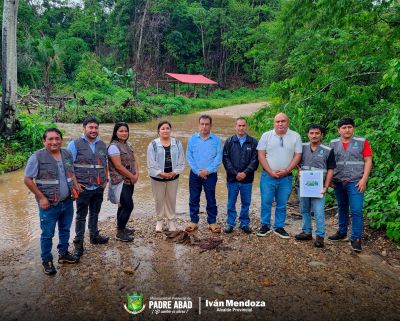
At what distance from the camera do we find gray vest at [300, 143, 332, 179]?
16.1 ft

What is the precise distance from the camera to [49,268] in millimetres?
4109

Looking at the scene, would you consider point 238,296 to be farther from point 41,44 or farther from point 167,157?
point 41,44

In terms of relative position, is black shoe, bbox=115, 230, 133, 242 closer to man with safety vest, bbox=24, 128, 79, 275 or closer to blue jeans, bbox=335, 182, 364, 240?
man with safety vest, bbox=24, 128, 79, 275

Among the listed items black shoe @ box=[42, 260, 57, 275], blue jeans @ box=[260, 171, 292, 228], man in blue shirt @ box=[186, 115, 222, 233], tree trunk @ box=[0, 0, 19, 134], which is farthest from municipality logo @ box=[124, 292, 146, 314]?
tree trunk @ box=[0, 0, 19, 134]

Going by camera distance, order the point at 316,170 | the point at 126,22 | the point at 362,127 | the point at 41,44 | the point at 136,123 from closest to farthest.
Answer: the point at 316,170 < the point at 362,127 < the point at 136,123 < the point at 41,44 < the point at 126,22

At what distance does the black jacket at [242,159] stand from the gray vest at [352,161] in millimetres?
1191

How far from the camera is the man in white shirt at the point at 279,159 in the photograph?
508 cm

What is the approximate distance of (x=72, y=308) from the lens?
3.48 m

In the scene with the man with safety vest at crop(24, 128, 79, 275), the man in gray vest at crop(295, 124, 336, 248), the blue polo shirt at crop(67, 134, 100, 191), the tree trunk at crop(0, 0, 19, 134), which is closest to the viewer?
the man with safety vest at crop(24, 128, 79, 275)

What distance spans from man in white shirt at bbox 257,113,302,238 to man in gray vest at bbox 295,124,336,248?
14cm

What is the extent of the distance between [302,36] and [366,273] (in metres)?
5.24

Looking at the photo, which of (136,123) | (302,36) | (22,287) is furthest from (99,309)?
(136,123)

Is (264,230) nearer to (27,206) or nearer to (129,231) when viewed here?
(129,231)

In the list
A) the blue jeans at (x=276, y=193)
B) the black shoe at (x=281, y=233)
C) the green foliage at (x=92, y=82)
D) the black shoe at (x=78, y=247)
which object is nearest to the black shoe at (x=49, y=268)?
the black shoe at (x=78, y=247)
